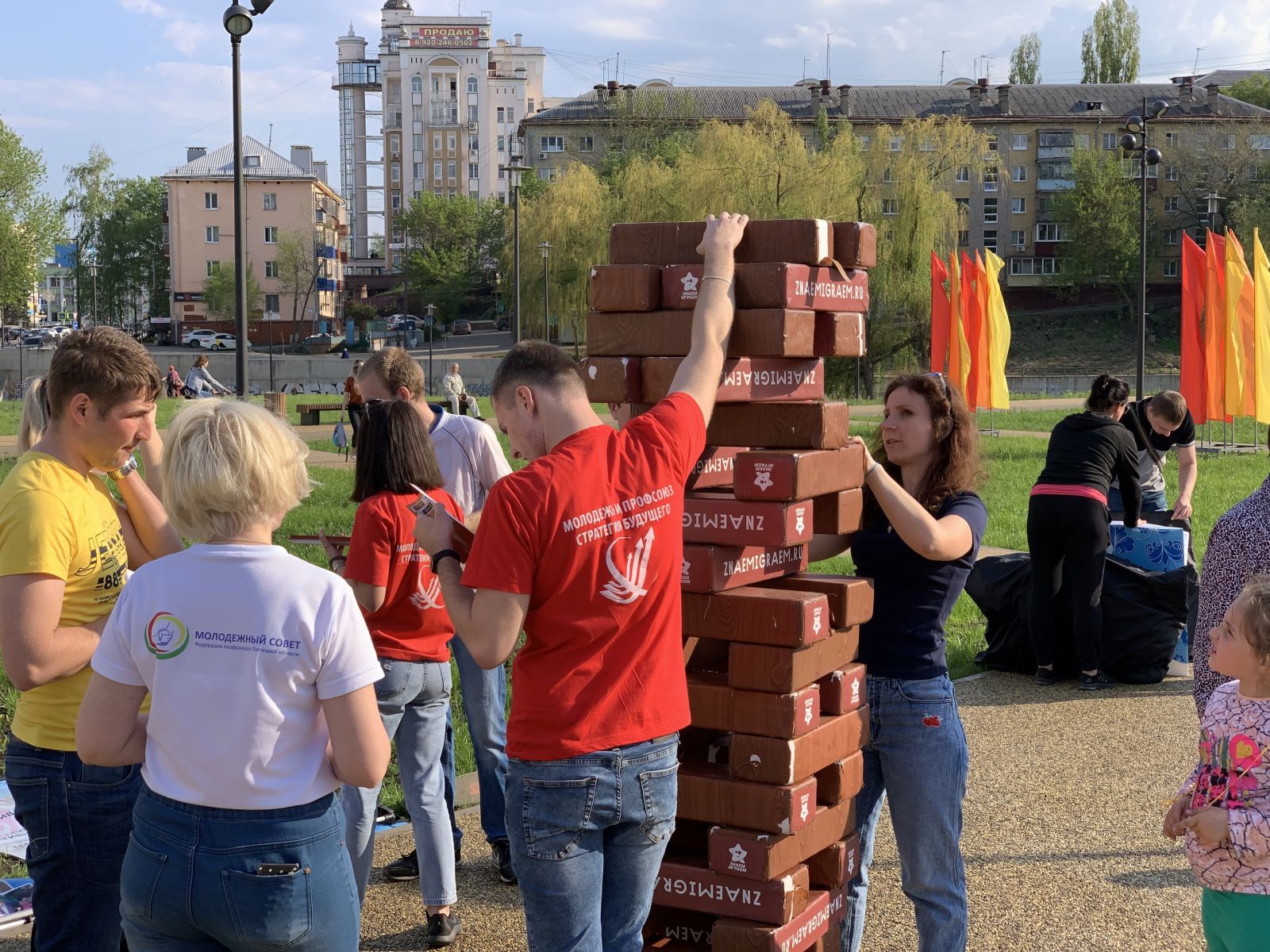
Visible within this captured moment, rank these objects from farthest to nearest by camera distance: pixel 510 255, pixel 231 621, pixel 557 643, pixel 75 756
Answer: pixel 510 255
pixel 75 756
pixel 557 643
pixel 231 621

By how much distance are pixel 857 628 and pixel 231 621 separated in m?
1.96

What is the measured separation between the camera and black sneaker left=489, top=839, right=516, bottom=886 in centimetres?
492

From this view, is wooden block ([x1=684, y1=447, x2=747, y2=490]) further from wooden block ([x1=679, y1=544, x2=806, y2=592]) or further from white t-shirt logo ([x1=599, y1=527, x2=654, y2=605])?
white t-shirt logo ([x1=599, y1=527, x2=654, y2=605])

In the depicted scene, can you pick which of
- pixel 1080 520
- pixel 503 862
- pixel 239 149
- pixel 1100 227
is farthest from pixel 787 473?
pixel 1100 227

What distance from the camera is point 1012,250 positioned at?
3617 inches

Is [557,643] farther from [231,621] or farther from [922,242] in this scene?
[922,242]

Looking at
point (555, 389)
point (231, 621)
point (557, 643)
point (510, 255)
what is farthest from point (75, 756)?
point (510, 255)

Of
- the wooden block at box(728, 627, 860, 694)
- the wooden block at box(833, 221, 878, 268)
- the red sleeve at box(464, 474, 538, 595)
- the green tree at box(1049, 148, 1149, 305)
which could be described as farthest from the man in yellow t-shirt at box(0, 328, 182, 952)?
the green tree at box(1049, 148, 1149, 305)

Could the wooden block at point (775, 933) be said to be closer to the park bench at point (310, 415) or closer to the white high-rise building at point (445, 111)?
the park bench at point (310, 415)

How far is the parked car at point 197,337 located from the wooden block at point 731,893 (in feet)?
259

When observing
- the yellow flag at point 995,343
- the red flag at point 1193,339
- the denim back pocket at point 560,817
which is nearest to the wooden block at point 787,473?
the denim back pocket at point 560,817

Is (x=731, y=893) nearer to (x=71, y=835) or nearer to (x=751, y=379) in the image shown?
(x=751, y=379)

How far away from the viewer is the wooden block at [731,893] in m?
3.45

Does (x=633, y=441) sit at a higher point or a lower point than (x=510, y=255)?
lower
